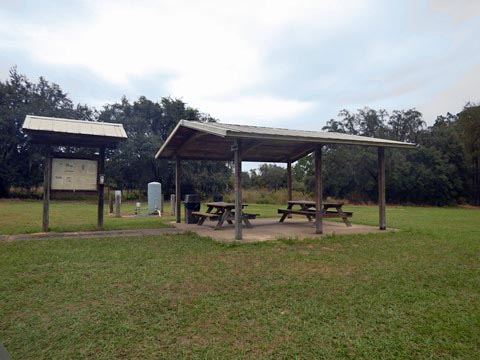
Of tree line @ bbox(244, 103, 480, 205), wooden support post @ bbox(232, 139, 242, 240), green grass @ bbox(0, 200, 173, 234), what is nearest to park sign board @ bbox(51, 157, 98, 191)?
green grass @ bbox(0, 200, 173, 234)

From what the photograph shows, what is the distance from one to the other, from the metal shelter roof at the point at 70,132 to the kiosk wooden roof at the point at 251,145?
5.19ft

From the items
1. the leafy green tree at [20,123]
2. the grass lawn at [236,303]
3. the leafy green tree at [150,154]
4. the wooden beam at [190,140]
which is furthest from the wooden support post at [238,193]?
the leafy green tree at [20,123]

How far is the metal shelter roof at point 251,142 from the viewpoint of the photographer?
21.0ft

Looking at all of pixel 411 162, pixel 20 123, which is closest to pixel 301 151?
pixel 411 162

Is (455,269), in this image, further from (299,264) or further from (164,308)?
(164,308)

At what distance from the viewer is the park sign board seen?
7465 mm

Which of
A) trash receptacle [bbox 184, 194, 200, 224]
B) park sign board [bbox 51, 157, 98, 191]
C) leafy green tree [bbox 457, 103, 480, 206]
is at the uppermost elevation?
leafy green tree [bbox 457, 103, 480, 206]

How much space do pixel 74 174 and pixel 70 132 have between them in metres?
1.06

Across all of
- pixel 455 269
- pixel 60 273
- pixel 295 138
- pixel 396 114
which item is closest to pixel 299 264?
pixel 455 269

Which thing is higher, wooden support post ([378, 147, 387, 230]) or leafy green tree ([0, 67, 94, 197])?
leafy green tree ([0, 67, 94, 197])

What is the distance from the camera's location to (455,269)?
4379mm

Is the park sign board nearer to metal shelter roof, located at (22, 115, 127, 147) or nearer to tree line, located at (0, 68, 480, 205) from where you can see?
metal shelter roof, located at (22, 115, 127, 147)

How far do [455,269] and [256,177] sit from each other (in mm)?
32394

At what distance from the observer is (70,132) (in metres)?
7.13
